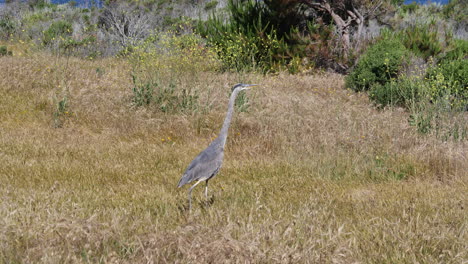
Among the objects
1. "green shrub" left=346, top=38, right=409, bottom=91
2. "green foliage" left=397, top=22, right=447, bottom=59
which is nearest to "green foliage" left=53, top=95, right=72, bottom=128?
"green shrub" left=346, top=38, right=409, bottom=91

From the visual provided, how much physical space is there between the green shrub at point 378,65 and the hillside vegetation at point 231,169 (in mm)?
50

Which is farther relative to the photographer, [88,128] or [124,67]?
[124,67]

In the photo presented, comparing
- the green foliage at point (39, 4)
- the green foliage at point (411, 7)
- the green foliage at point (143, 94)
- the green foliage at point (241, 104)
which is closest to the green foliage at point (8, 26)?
the green foliage at point (39, 4)

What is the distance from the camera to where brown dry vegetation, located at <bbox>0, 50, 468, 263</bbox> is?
3.04m

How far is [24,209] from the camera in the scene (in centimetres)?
378

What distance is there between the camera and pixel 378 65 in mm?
11883

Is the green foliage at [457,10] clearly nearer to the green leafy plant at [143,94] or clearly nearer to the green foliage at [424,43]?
the green foliage at [424,43]

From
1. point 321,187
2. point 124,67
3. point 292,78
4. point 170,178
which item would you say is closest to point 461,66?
point 292,78

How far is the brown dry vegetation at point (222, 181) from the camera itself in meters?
3.04

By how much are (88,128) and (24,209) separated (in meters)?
4.66

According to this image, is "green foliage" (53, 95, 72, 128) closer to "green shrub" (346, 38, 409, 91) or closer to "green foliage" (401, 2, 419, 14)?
"green shrub" (346, 38, 409, 91)

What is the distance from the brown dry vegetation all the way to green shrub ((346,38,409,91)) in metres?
0.79

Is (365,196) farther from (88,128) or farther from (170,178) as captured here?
(88,128)

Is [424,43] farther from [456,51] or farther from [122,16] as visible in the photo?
[122,16]
